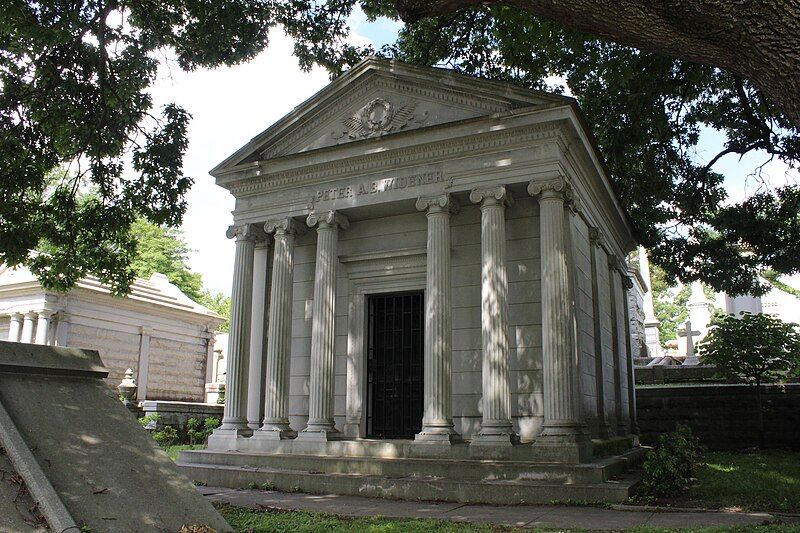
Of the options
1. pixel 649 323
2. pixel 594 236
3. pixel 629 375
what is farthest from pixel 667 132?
pixel 649 323

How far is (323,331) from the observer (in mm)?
13281

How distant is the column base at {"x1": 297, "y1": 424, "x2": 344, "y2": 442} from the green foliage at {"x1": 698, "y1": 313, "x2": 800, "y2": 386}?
1137cm

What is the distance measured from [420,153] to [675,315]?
52.8 meters

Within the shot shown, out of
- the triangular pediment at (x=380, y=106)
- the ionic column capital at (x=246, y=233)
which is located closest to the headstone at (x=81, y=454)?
the triangular pediment at (x=380, y=106)

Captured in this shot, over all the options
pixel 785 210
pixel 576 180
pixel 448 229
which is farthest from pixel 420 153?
pixel 785 210

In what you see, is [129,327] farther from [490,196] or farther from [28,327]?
[490,196]

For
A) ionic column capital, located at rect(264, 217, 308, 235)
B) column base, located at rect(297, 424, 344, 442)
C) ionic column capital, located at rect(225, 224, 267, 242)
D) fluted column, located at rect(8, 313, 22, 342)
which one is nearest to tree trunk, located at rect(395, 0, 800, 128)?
column base, located at rect(297, 424, 344, 442)

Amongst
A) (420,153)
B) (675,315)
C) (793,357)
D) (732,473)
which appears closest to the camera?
(732,473)

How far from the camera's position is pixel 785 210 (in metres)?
17.7

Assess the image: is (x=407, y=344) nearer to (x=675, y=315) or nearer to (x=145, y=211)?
(x=145, y=211)

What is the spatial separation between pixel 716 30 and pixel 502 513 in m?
6.90

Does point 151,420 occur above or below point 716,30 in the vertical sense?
below

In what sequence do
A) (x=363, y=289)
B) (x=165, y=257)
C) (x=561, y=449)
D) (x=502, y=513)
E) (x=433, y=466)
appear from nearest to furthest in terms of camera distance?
(x=502, y=513) → (x=561, y=449) → (x=433, y=466) → (x=363, y=289) → (x=165, y=257)

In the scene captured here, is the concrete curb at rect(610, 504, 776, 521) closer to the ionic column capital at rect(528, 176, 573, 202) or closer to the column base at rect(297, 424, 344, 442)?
the ionic column capital at rect(528, 176, 573, 202)
